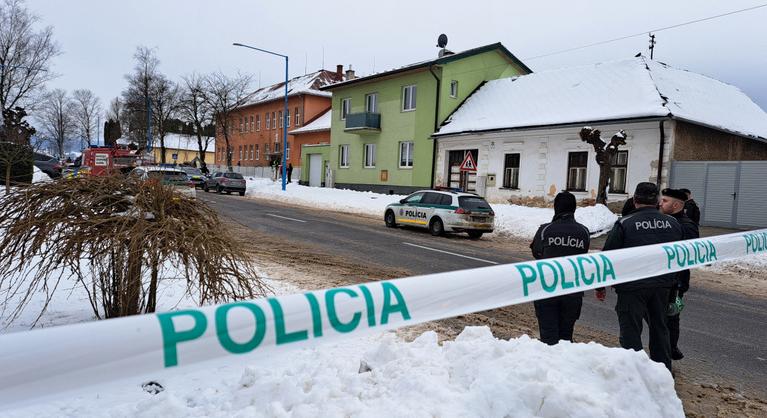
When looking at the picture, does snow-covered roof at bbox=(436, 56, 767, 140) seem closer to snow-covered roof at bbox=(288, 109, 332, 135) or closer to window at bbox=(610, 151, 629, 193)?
window at bbox=(610, 151, 629, 193)

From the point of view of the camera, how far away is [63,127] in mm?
82562

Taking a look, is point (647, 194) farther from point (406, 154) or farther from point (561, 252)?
point (406, 154)

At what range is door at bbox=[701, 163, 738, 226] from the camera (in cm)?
1756

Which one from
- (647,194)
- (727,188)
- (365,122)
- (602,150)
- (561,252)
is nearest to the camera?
(647,194)

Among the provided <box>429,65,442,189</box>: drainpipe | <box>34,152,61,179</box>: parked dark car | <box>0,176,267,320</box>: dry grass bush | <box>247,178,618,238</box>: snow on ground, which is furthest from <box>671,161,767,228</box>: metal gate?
<box>34,152,61,179</box>: parked dark car

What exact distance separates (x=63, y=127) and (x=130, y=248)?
9513 centimetres

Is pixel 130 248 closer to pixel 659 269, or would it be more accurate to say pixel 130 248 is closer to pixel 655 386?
pixel 655 386

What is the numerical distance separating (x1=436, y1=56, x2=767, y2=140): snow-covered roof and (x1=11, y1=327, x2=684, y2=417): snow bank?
18.4 meters

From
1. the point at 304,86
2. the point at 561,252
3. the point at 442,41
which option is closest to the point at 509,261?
the point at 561,252

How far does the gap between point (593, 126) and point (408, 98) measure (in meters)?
12.7

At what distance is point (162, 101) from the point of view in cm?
5916

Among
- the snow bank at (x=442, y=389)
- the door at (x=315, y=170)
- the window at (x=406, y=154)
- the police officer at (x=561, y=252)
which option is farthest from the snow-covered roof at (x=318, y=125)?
the snow bank at (x=442, y=389)

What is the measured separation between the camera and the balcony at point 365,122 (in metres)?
31.9

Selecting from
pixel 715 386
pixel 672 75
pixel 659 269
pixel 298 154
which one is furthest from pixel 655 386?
pixel 298 154
